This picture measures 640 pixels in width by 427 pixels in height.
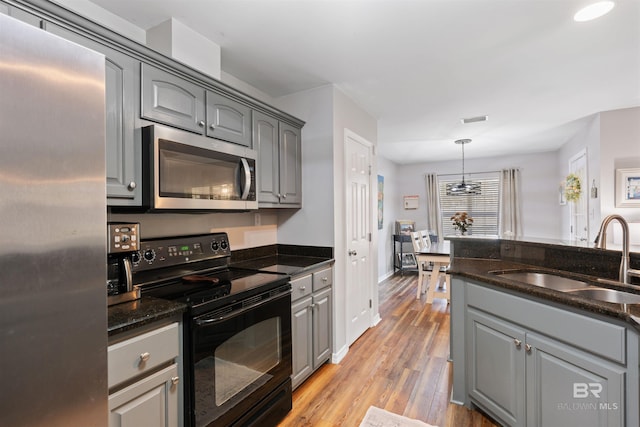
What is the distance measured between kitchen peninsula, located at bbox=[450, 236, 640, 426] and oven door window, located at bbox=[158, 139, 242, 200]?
5.46 ft

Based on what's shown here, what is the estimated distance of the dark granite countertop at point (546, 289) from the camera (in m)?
1.26

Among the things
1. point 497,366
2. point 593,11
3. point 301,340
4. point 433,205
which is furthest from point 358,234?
point 433,205

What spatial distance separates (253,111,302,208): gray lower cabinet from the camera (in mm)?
2367

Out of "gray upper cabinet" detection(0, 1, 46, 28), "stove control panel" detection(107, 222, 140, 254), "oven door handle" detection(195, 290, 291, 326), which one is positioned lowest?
"oven door handle" detection(195, 290, 291, 326)

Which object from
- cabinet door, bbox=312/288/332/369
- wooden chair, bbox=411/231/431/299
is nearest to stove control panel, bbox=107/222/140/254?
cabinet door, bbox=312/288/332/369

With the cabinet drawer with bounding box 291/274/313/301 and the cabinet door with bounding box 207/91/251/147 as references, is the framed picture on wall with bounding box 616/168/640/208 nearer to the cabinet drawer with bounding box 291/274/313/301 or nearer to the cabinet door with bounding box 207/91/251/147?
the cabinet drawer with bounding box 291/274/313/301

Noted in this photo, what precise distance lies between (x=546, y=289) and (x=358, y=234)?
1.82 meters

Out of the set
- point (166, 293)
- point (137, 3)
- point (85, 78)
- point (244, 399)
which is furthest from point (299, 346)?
point (137, 3)

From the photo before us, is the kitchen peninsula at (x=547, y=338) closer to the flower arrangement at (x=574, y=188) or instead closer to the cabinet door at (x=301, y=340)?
the cabinet door at (x=301, y=340)

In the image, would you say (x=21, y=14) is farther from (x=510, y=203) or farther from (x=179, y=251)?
(x=510, y=203)

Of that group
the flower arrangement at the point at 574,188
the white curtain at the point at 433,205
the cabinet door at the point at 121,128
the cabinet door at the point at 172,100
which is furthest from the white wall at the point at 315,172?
the white curtain at the point at 433,205

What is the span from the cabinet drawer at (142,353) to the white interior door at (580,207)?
4.98m

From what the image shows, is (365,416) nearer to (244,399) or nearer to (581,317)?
(244,399)

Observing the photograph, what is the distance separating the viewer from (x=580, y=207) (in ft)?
14.9
